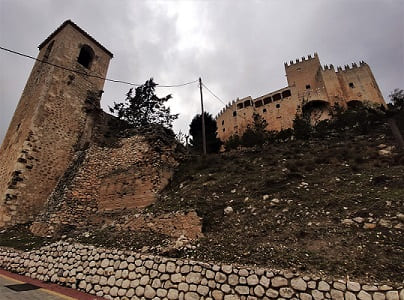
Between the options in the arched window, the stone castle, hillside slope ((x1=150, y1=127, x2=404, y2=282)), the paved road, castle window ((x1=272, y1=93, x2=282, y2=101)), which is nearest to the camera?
hillside slope ((x1=150, y1=127, x2=404, y2=282))

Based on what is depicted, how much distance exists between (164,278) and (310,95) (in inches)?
1333

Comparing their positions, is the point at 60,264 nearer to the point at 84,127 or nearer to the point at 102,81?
the point at 84,127

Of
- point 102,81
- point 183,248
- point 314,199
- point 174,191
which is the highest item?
point 102,81

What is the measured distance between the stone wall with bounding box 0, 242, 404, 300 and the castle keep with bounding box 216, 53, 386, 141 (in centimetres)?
2769

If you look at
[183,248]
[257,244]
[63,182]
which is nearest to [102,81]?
[63,182]

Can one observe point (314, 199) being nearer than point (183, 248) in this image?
No

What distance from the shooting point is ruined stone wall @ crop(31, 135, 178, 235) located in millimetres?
9633

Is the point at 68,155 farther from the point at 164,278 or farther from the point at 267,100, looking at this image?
the point at 267,100

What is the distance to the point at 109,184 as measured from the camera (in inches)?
432

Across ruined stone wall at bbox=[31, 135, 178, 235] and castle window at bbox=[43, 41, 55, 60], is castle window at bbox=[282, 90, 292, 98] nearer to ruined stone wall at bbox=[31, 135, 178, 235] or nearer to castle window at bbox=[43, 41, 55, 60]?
ruined stone wall at bbox=[31, 135, 178, 235]

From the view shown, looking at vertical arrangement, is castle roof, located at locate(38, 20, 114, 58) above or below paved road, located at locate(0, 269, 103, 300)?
above

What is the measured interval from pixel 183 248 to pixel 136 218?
260 cm

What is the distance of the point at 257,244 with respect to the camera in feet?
16.6

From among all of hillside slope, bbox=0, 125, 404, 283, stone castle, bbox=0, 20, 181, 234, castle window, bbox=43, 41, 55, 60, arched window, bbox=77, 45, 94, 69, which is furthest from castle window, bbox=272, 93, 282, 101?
castle window, bbox=43, 41, 55, 60
